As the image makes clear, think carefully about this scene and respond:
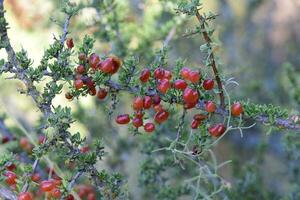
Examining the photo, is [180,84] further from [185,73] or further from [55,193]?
[55,193]

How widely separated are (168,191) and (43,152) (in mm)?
677

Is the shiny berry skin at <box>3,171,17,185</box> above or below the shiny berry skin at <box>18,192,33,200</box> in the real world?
above

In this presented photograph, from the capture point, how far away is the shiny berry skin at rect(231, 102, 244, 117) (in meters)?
1.39

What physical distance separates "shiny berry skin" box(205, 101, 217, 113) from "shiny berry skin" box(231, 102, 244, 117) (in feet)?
0.16

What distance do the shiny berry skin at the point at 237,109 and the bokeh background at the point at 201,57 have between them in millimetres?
896

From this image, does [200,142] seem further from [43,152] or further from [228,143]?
[228,143]

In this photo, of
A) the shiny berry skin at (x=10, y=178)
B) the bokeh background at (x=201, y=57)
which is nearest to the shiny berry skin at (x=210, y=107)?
the shiny berry skin at (x=10, y=178)

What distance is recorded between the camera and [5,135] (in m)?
1.98

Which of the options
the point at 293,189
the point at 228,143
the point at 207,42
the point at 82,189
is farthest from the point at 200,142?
the point at 228,143

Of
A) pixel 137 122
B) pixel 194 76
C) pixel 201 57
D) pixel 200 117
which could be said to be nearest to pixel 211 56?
pixel 194 76

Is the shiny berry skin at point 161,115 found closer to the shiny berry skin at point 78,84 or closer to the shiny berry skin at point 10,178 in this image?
the shiny berry skin at point 78,84

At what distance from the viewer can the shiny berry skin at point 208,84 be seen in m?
1.39

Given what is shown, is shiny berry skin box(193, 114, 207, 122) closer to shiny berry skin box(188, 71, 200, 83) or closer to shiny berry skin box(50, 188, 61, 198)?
shiny berry skin box(188, 71, 200, 83)

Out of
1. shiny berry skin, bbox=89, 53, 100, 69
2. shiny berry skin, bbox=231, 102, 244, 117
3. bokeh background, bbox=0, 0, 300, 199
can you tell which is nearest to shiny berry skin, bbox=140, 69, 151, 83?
shiny berry skin, bbox=89, 53, 100, 69
